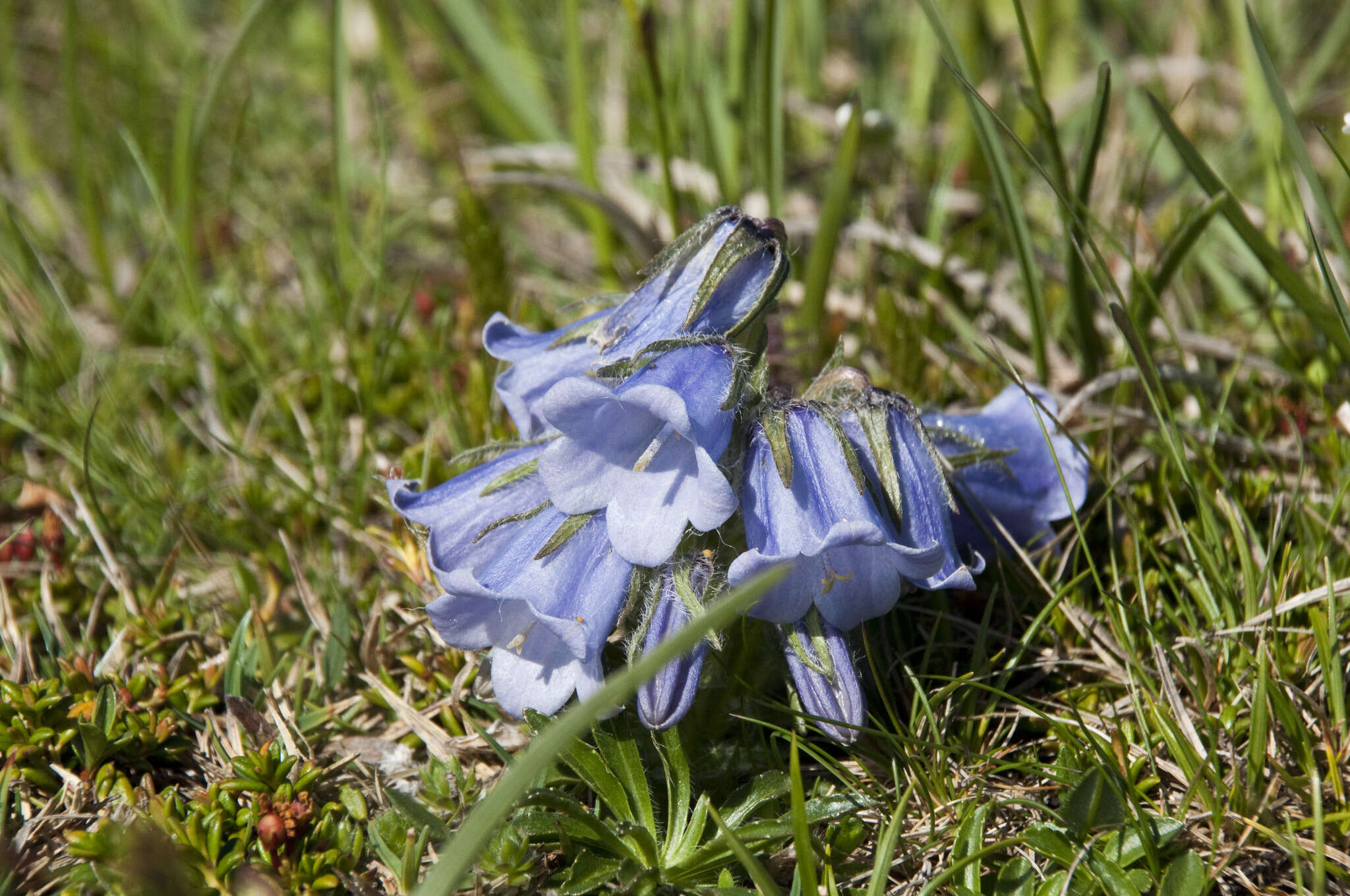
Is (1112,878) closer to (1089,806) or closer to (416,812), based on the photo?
(1089,806)

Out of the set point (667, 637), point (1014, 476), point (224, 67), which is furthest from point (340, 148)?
point (1014, 476)

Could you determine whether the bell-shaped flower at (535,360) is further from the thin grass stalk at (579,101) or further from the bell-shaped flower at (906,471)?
the thin grass stalk at (579,101)

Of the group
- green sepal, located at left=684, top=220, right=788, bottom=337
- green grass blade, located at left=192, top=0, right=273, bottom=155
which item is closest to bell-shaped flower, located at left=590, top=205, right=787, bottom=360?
green sepal, located at left=684, top=220, right=788, bottom=337

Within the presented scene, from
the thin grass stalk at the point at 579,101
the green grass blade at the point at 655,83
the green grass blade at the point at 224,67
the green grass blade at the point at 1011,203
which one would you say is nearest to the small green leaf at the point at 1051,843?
the green grass blade at the point at 1011,203

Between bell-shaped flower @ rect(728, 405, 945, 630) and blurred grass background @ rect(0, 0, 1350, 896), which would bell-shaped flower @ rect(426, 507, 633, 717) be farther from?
bell-shaped flower @ rect(728, 405, 945, 630)

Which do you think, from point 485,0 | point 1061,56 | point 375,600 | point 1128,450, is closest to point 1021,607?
point 1128,450
